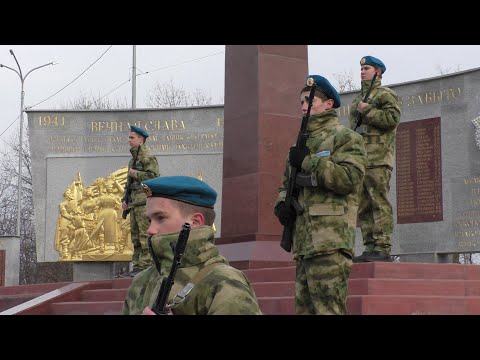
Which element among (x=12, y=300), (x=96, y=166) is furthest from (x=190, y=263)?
(x=96, y=166)

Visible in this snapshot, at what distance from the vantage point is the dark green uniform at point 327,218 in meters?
5.12

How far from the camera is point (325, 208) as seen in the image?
527 cm

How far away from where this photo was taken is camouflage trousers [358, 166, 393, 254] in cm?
728

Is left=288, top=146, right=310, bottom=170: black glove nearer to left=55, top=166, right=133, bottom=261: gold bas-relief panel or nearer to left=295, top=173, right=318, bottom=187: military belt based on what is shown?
left=295, top=173, right=318, bottom=187: military belt

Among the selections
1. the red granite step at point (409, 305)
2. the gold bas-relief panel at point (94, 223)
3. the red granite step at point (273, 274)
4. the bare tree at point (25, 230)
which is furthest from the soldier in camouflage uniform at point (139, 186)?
the bare tree at point (25, 230)

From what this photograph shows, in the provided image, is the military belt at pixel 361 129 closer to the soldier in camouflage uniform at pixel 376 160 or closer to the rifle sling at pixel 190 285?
the soldier in camouflage uniform at pixel 376 160

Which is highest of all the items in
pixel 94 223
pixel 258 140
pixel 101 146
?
pixel 101 146

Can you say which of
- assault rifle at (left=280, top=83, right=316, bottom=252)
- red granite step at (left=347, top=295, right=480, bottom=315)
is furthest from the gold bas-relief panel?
assault rifle at (left=280, top=83, right=316, bottom=252)

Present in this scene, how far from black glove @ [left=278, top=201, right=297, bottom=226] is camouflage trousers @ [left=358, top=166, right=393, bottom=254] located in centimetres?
197

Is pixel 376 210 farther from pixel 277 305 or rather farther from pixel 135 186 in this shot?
pixel 135 186

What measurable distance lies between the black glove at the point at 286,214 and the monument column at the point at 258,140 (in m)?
4.01

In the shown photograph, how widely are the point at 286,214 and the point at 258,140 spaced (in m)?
4.51

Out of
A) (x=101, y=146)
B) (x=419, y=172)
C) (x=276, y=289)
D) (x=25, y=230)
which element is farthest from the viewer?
(x=25, y=230)
